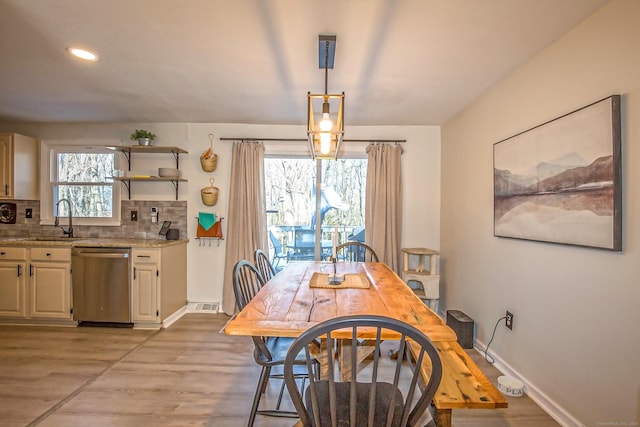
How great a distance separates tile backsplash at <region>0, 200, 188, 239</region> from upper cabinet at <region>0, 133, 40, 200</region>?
0.27 m

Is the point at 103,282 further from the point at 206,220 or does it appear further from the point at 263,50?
the point at 263,50

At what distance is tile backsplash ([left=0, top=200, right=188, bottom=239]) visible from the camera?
3.76m

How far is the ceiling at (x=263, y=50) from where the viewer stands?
1.64 meters

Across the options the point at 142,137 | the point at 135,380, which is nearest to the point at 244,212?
the point at 142,137

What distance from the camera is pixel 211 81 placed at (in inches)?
100

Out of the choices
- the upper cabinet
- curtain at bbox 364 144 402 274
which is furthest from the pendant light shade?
the upper cabinet

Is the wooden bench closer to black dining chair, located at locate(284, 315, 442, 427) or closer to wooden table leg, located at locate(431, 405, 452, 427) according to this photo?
wooden table leg, located at locate(431, 405, 452, 427)

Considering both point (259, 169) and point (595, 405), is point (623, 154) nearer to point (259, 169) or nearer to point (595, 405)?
point (595, 405)

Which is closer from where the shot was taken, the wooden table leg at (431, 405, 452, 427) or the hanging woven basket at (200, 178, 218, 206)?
the wooden table leg at (431, 405, 452, 427)

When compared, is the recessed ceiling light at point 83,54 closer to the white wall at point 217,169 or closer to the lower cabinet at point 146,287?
the white wall at point 217,169

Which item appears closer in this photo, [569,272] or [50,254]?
[569,272]

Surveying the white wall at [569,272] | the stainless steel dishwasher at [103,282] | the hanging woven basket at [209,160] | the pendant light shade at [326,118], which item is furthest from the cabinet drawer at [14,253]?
the white wall at [569,272]

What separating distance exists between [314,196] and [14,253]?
3.27 meters

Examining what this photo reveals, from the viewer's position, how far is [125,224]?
3.77 m
